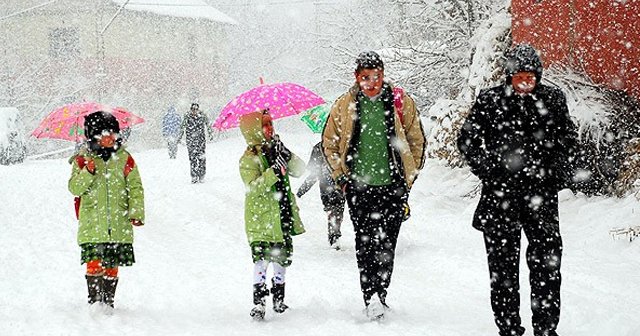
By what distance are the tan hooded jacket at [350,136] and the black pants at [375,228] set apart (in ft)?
0.59

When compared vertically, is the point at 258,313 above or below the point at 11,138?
below

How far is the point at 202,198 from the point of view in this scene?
14.4 m

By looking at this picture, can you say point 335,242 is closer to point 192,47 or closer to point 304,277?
point 304,277

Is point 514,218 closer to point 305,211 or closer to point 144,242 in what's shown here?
point 144,242

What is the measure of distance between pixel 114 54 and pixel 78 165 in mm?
38559

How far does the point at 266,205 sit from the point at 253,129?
0.64 meters

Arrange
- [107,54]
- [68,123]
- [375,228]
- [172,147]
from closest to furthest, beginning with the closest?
[375,228] < [68,123] < [172,147] < [107,54]

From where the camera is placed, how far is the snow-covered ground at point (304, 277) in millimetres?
5617

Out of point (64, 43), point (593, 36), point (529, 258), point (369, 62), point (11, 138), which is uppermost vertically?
point (64, 43)

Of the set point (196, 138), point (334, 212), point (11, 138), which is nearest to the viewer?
point (334, 212)

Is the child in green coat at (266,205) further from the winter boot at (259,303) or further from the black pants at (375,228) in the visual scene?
the black pants at (375,228)

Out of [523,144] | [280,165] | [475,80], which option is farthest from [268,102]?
[475,80]

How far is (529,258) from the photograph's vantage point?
462 cm

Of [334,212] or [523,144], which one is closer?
[523,144]
